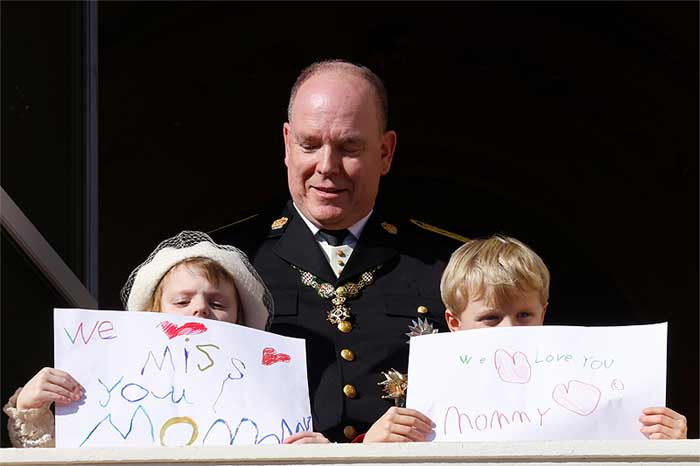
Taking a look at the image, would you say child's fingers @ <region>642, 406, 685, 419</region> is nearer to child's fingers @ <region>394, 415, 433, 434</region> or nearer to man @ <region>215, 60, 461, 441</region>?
child's fingers @ <region>394, 415, 433, 434</region>

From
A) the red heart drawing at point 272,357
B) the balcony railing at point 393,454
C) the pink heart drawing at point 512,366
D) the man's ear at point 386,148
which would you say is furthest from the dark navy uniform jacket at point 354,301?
the balcony railing at point 393,454

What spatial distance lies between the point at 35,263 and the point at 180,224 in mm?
3306

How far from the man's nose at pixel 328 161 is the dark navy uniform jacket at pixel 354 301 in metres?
0.16

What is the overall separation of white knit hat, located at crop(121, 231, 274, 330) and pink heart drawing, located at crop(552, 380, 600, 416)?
2.11 ft

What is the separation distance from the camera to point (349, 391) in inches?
125

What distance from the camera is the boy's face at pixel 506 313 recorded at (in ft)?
9.64

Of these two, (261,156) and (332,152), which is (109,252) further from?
(332,152)

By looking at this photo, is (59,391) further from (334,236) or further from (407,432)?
(334,236)

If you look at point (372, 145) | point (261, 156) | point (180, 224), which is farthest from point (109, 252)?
point (372, 145)

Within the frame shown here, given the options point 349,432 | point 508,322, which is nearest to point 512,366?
point 508,322

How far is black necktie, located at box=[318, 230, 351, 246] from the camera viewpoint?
3.53 m

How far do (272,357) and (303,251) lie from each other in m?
0.80

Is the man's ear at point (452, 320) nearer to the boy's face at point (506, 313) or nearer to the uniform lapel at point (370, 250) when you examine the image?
the boy's face at point (506, 313)

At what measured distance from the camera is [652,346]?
8.52ft
